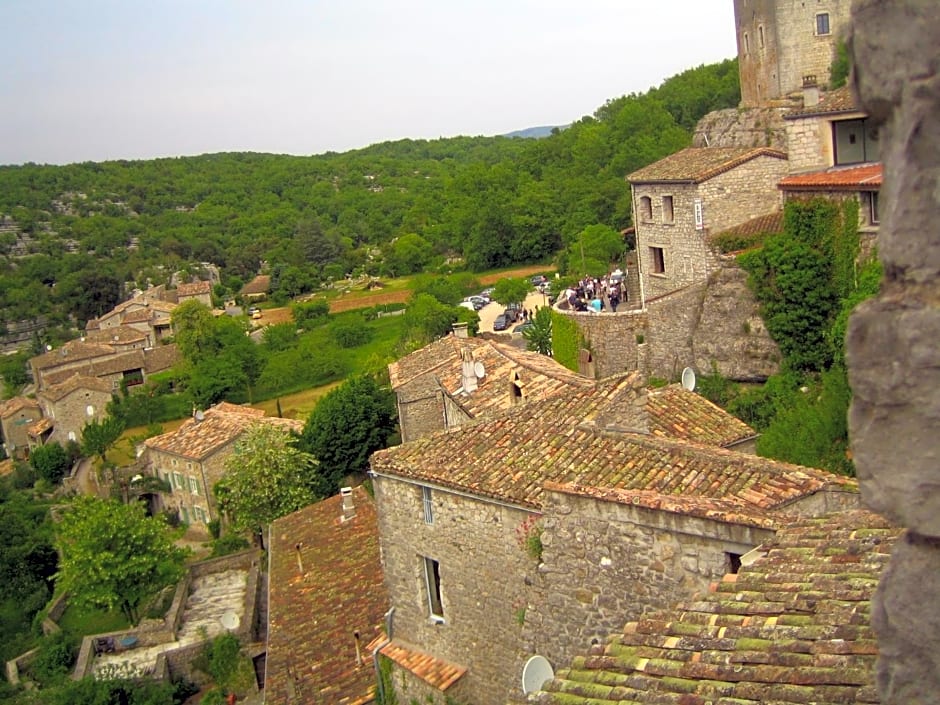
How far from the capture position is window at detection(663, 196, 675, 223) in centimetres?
2884

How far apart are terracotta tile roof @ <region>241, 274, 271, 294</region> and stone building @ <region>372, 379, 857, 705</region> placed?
3924 inches

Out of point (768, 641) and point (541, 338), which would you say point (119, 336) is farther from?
point (768, 641)

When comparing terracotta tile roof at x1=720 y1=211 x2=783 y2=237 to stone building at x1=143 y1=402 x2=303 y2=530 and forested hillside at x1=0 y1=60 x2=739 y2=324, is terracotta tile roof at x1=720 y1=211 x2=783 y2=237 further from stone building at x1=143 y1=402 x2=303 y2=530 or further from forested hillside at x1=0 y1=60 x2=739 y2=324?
forested hillside at x1=0 y1=60 x2=739 y2=324

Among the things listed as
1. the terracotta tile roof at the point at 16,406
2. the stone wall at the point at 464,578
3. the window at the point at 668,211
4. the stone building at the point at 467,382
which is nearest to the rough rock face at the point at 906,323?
the stone wall at the point at 464,578

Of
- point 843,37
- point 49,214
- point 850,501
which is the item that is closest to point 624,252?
point 850,501

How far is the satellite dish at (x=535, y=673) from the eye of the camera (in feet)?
26.5

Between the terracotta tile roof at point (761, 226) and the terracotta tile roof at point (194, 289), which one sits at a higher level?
the terracotta tile roof at point (761, 226)

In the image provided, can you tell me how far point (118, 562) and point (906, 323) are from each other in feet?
96.8

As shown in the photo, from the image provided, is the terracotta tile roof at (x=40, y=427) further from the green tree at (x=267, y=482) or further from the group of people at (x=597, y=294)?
the group of people at (x=597, y=294)

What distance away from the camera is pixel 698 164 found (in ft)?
94.9

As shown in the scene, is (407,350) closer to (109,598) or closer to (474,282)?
(109,598)

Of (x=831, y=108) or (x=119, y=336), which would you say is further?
(x=119, y=336)

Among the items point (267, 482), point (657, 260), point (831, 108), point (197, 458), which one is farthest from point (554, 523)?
point (197, 458)

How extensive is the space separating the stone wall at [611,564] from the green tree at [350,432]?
2571cm
